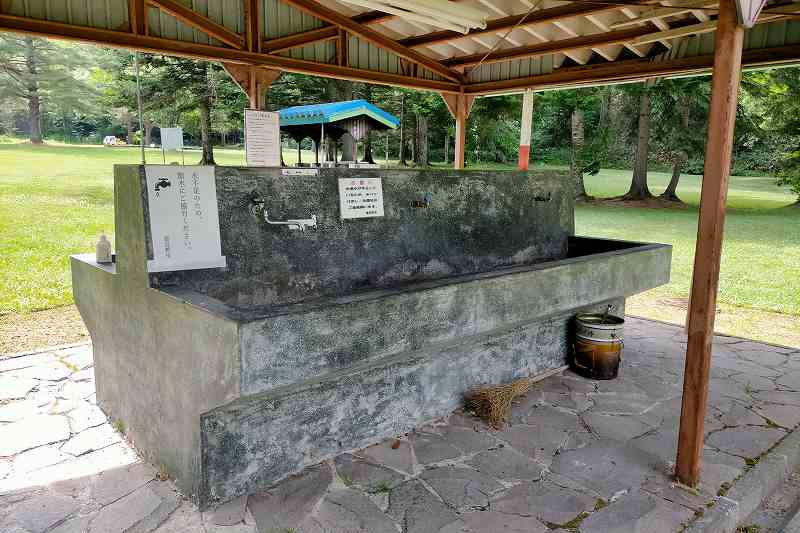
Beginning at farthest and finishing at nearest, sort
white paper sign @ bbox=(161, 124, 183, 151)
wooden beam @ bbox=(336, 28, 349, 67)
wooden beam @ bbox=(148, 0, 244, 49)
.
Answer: wooden beam @ bbox=(336, 28, 349, 67), wooden beam @ bbox=(148, 0, 244, 49), white paper sign @ bbox=(161, 124, 183, 151)

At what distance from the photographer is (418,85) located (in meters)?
8.36

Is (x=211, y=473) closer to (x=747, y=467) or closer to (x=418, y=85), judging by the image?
(x=747, y=467)

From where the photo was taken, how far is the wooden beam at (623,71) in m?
5.73

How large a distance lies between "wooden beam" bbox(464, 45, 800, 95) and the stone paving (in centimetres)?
367

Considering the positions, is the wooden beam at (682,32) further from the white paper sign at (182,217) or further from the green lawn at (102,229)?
the white paper sign at (182,217)

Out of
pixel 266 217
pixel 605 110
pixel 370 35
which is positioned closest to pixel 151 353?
pixel 266 217

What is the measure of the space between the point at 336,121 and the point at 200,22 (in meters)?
3.04

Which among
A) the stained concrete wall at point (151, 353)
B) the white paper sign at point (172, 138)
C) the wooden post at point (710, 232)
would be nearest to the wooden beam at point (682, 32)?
the wooden post at point (710, 232)

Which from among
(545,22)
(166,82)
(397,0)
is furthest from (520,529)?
(166,82)

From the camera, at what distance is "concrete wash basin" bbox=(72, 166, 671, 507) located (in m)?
2.30

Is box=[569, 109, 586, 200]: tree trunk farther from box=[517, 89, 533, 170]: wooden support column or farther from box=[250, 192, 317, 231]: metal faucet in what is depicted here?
box=[250, 192, 317, 231]: metal faucet

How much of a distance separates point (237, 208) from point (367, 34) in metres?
5.47

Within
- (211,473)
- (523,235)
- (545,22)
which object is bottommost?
(211,473)

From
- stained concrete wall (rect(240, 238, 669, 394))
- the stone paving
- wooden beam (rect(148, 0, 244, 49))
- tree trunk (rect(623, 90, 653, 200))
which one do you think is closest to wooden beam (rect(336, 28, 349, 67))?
wooden beam (rect(148, 0, 244, 49))
